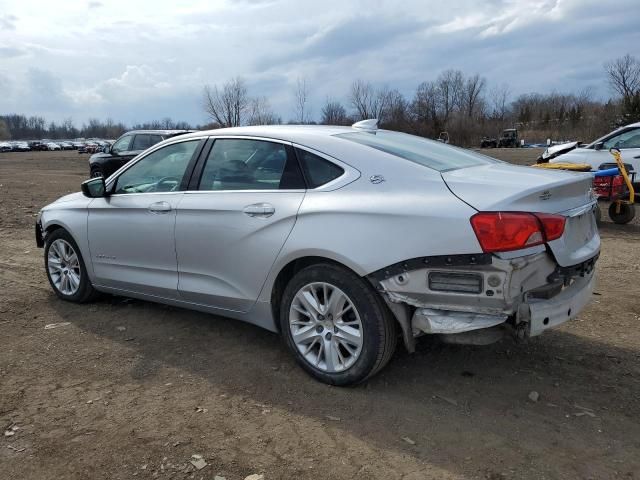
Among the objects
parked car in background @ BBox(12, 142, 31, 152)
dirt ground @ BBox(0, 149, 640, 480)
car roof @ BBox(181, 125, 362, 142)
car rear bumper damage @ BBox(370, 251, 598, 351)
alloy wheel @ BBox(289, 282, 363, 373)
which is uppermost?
car roof @ BBox(181, 125, 362, 142)

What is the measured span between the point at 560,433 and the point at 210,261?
2515 mm

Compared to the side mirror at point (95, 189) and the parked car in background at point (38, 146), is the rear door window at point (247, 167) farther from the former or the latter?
the parked car in background at point (38, 146)

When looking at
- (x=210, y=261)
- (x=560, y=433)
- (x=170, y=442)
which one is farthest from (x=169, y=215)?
(x=560, y=433)

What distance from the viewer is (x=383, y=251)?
331 cm

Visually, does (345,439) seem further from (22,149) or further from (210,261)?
(22,149)

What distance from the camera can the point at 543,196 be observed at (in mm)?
3242

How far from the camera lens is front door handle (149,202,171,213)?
4480mm

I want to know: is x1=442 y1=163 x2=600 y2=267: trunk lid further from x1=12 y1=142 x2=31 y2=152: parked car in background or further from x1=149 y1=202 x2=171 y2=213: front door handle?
x1=12 y1=142 x2=31 y2=152: parked car in background

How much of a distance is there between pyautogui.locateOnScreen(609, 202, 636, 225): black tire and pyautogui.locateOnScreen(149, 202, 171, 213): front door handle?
7987mm

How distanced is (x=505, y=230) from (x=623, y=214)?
25.4 ft

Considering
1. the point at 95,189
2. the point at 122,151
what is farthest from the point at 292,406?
the point at 122,151

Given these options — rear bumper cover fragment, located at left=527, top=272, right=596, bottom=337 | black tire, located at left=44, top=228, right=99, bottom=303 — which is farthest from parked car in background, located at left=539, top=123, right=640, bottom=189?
black tire, located at left=44, top=228, right=99, bottom=303

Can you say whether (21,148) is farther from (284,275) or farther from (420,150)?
(420,150)

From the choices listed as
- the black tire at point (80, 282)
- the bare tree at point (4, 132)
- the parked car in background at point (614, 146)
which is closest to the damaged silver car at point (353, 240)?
the black tire at point (80, 282)
